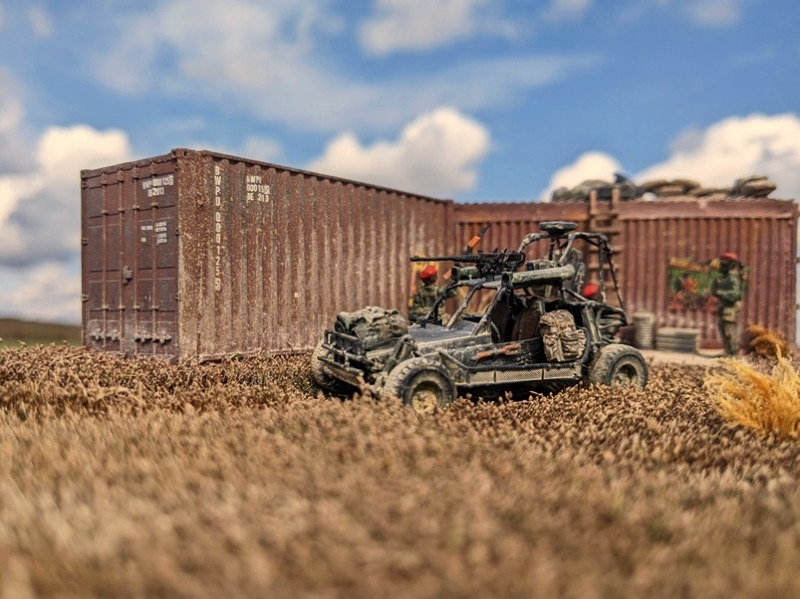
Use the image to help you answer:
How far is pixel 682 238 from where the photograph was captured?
14.6 m

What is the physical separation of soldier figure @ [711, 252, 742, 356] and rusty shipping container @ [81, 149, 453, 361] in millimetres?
7457

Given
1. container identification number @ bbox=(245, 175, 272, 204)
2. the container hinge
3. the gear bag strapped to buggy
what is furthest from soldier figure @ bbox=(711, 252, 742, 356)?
the container hinge

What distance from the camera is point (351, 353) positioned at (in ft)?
23.4

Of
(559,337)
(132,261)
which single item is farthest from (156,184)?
(559,337)

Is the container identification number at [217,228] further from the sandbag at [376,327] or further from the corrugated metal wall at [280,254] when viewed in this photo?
the sandbag at [376,327]

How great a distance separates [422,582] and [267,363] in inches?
268

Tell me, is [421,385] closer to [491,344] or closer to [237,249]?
[491,344]

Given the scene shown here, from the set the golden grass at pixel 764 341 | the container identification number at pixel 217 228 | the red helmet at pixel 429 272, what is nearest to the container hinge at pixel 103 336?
the container identification number at pixel 217 228

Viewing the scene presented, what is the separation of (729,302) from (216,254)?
33.8 ft

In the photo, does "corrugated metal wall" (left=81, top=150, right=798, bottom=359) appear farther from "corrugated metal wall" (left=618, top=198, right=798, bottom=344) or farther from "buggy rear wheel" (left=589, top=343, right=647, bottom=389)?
"buggy rear wheel" (left=589, top=343, right=647, bottom=389)

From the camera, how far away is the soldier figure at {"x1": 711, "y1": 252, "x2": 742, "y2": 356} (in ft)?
43.6

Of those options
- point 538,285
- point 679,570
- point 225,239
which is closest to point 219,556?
point 679,570

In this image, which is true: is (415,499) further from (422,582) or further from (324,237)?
(324,237)

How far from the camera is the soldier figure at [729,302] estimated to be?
13.3 m
